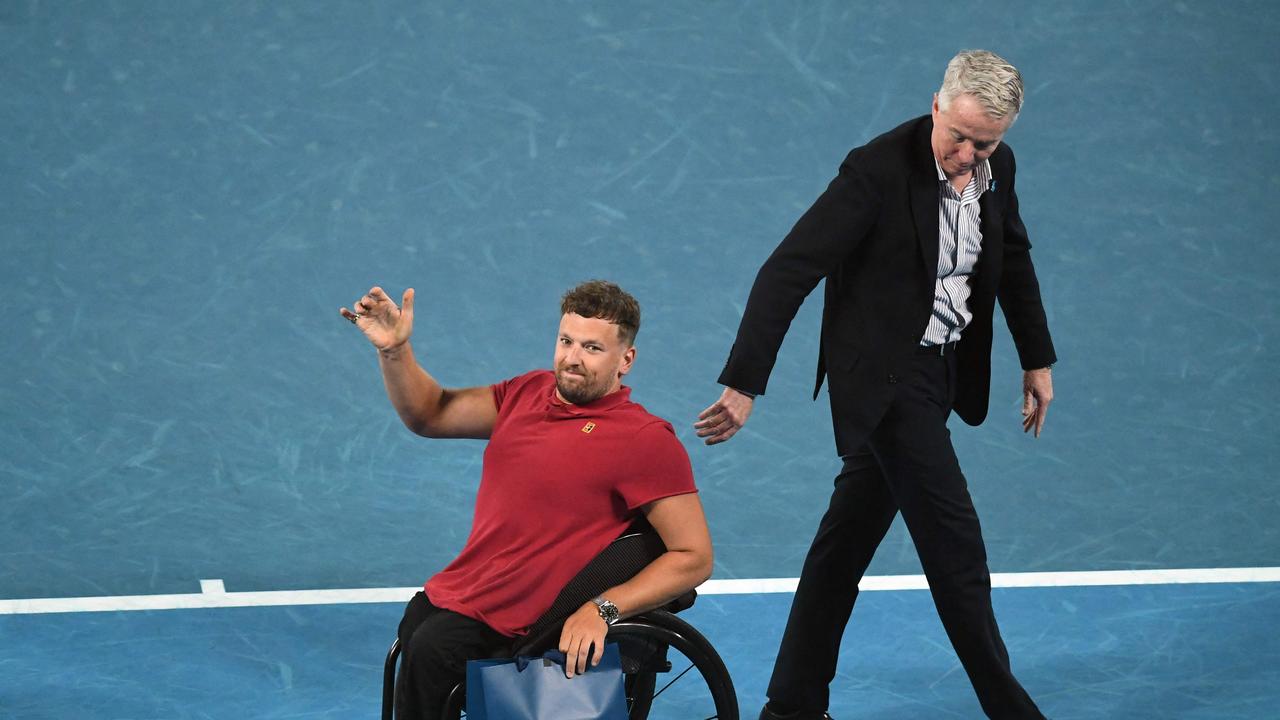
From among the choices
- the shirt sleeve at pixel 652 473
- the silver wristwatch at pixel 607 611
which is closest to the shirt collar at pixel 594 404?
the shirt sleeve at pixel 652 473

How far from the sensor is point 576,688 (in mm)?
2299

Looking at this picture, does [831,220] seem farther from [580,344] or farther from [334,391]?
[334,391]

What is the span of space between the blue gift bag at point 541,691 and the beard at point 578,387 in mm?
478

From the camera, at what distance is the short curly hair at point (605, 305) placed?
2582 millimetres

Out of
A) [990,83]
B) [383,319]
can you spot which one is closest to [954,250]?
[990,83]

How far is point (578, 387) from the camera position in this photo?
2.56 metres

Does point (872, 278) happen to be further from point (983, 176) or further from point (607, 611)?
point (607, 611)

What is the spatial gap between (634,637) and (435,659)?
337 millimetres

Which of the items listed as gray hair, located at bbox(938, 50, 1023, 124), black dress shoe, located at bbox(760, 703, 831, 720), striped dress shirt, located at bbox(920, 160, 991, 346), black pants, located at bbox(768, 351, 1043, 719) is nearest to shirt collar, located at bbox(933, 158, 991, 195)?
striped dress shirt, located at bbox(920, 160, 991, 346)

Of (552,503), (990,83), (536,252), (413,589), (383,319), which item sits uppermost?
(536,252)

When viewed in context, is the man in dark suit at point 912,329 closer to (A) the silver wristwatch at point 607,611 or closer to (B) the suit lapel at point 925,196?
(B) the suit lapel at point 925,196

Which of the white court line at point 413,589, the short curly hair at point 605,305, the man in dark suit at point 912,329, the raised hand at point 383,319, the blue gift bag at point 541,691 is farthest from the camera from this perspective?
the white court line at point 413,589

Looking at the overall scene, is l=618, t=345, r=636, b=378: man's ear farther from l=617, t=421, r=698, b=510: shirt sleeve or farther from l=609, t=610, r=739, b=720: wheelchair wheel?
l=609, t=610, r=739, b=720: wheelchair wheel

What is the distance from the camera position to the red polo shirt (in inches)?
96.5
